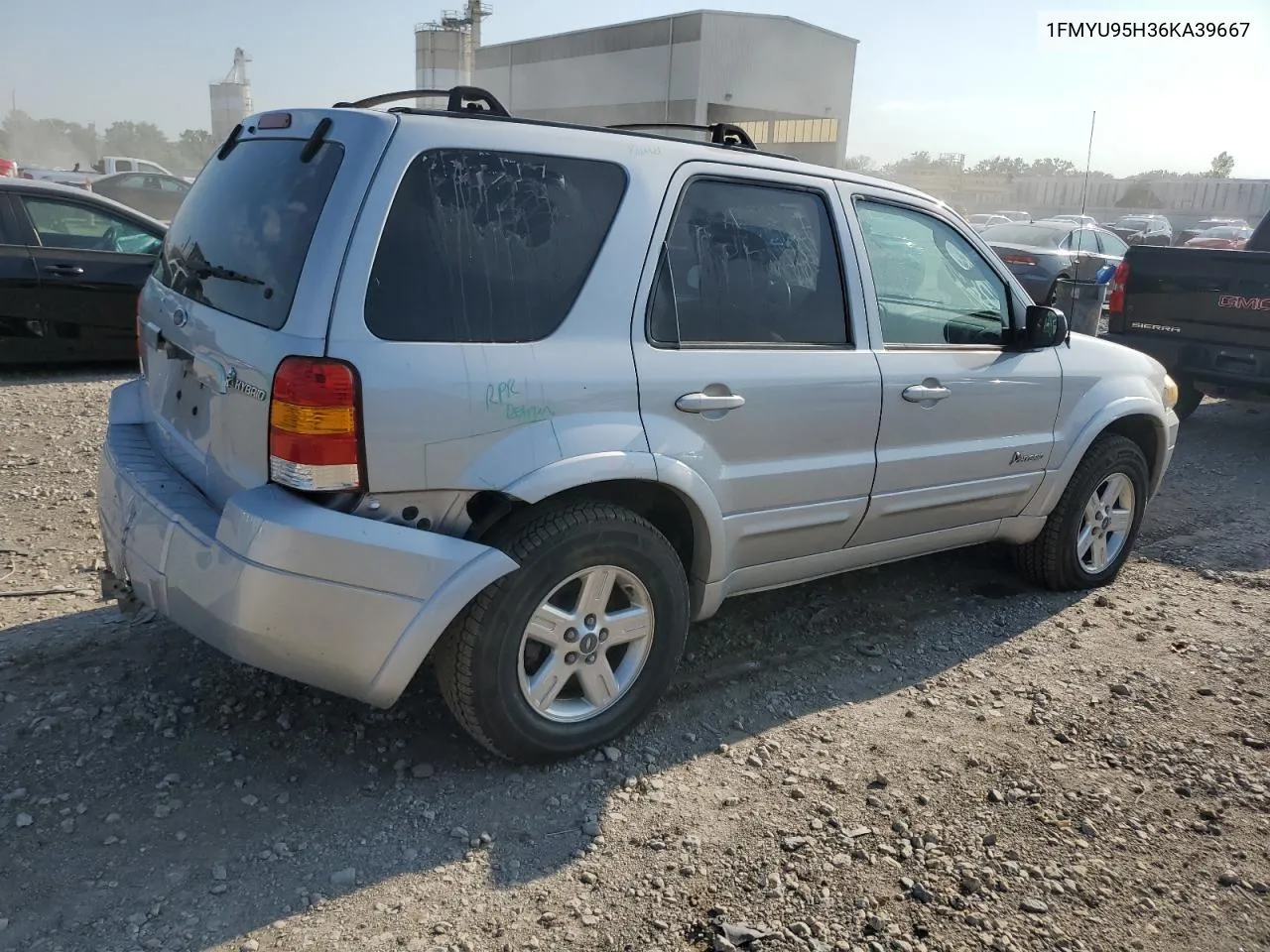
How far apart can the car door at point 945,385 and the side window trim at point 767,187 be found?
0.38 feet

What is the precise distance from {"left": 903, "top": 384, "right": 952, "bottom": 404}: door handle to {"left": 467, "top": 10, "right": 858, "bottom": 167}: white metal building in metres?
27.4

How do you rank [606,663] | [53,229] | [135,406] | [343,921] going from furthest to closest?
[53,229] → [135,406] → [606,663] → [343,921]

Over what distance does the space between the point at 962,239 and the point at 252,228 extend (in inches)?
104

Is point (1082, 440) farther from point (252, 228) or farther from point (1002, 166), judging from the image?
point (1002, 166)

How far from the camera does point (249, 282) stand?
2.73 m

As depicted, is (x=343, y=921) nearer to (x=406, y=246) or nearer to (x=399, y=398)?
(x=399, y=398)

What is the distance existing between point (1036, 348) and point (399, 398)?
2725 mm

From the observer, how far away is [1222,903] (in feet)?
8.45

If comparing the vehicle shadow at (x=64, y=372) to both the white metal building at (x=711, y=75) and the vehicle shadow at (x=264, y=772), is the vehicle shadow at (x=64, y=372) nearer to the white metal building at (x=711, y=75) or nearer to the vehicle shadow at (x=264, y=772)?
the vehicle shadow at (x=264, y=772)

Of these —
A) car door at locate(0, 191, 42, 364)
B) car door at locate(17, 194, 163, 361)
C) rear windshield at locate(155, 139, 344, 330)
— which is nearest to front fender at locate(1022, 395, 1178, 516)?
rear windshield at locate(155, 139, 344, 330)

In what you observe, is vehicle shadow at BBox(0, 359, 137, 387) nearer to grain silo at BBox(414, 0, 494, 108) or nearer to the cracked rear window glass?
the cracked rear window glass

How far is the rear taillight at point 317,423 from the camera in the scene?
2438 millimetres

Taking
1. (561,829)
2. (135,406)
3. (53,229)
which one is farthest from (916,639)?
(53,229)

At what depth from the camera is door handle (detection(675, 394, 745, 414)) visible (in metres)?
2.99
